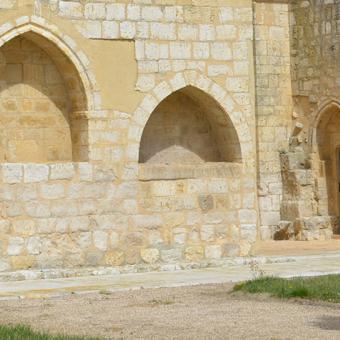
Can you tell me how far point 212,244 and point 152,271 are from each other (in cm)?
128

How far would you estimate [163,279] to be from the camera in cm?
1350

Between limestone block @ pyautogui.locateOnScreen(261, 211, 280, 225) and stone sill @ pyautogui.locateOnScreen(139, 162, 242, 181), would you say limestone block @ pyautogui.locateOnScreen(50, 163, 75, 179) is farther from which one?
limestone block @ pyautogui.locateOnScreen(261, 211, 280, 225)

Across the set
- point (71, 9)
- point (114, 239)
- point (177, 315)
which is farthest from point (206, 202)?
point (177, 315)

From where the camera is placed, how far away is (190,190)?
609 inches

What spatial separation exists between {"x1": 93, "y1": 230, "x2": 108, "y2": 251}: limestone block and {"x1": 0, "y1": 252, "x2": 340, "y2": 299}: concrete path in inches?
27.5

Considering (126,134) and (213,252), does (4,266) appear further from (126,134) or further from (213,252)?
(213,252)

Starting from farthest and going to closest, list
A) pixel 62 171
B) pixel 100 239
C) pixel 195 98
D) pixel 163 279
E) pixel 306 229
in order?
pixel 306 229
pixel 195 98
pixel 100 239
pixel 62 171
pixel 163 279

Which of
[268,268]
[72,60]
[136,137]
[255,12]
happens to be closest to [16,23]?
[72,60]

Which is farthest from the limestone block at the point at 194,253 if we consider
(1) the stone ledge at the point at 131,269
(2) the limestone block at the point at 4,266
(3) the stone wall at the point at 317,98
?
(3) the stone wall at the point at 317,98

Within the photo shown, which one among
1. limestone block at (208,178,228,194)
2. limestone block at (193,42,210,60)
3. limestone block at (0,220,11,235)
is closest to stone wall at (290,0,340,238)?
limestone block at (208,178,228,194)

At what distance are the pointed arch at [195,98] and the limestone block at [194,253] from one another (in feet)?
4.45

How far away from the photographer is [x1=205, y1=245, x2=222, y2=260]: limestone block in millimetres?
15500

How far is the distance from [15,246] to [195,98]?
132 inches

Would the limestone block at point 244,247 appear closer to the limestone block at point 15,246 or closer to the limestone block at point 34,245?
the limestone block at point 34,245
